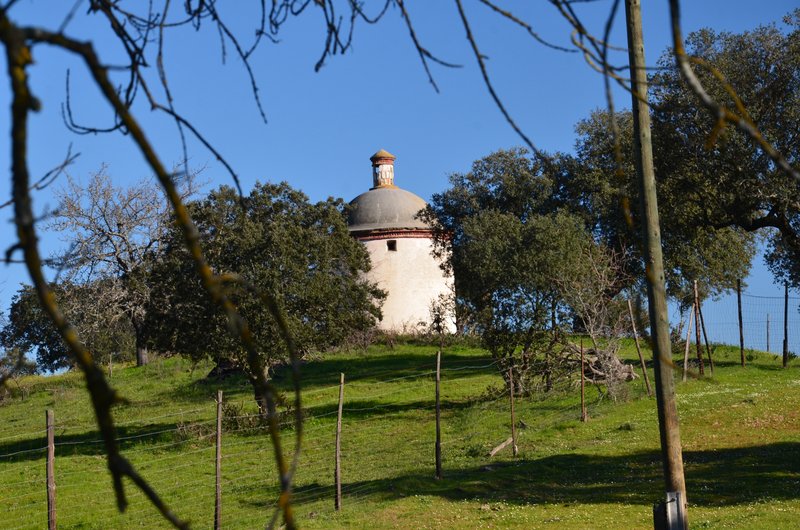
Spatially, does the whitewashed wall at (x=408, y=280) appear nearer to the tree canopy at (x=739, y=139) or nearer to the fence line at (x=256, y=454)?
the fence line at (x=256, y=454)

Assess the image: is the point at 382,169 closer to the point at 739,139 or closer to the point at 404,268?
the point at 404,268

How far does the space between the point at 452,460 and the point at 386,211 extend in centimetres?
2580

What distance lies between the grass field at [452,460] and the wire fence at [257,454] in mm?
50

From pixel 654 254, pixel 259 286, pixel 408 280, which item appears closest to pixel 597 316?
pixel 259 286

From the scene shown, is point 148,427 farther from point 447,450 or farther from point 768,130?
point 768,130

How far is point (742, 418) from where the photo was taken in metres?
18.7

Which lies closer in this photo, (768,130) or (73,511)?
(73,511)

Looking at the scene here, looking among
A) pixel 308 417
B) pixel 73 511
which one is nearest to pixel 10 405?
pixel 308 417

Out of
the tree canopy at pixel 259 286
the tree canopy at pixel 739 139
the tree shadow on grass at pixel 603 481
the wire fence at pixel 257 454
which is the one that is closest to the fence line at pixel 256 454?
the wire fence at pixel 257 454

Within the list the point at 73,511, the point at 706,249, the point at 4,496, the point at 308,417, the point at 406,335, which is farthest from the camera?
the point at 406,335

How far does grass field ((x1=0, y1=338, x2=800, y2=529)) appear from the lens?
13.2m

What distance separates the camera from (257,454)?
20125 mm

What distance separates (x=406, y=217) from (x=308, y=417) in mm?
19798

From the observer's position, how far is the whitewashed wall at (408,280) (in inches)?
1630
